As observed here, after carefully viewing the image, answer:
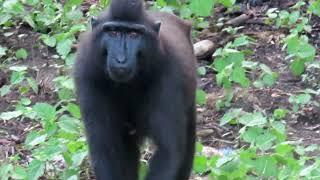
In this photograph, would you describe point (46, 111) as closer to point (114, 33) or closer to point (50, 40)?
point (114, 33)

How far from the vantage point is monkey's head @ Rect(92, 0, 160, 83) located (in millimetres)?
5605

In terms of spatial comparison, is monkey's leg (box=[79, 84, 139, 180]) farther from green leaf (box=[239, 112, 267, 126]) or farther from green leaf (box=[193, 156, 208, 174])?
green leaf (box=[239, 112, 267, 126])

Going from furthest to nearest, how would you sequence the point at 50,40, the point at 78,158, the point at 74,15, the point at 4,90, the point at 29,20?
1. the point at 29,20
2. the point at 74,15
3. the point at 50,40
4. the point at 4,90
5. the point at 78,158

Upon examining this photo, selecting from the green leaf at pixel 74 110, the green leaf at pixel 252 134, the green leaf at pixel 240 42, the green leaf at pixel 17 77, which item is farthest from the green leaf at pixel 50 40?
the green leaf at pixel 252 134

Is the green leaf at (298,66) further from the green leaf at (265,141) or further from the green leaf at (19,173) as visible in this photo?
the green leaf at (19,173)

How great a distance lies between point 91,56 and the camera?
19.0 ft

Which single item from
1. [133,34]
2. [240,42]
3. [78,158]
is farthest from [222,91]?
[133,34]

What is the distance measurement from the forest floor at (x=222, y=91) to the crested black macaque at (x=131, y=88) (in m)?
1.33

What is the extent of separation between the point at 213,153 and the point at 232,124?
0.55 meters

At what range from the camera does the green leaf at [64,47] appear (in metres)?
7.82

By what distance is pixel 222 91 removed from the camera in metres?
7.95

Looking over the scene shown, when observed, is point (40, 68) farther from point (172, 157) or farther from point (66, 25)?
point (172, 157)

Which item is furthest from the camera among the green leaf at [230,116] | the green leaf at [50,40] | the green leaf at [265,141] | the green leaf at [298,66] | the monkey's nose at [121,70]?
the green leaf at [50,40]

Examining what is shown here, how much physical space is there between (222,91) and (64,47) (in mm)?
1182
